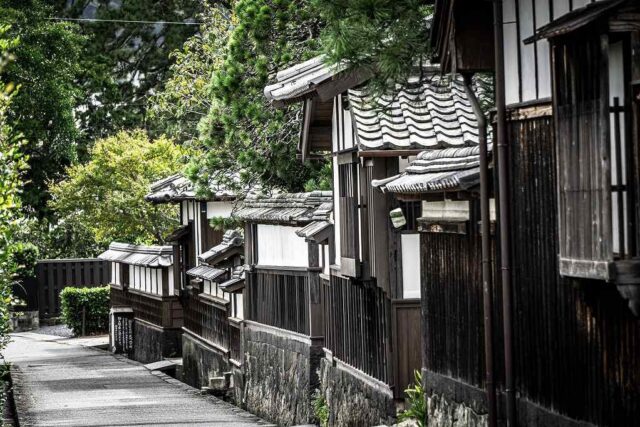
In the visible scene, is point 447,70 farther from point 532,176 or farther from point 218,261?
point 218,261

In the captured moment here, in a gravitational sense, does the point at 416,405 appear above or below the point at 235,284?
below

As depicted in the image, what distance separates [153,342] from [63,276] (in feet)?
44.2

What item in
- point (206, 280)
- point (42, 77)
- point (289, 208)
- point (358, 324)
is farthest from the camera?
point (42, 77)

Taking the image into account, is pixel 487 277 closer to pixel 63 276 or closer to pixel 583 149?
pixel 583 149

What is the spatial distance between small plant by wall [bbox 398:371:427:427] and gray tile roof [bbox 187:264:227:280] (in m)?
13.7

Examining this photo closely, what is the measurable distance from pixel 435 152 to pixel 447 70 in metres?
2.03

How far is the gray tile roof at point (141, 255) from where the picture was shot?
126ft

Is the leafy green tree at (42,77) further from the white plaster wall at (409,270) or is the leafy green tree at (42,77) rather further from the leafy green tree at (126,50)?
the white plaster wall at (409,270)

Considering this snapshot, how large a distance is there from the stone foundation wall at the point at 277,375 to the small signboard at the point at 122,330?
15722mm

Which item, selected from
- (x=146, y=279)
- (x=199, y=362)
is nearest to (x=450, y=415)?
(x=199, y=362)

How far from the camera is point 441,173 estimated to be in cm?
1370

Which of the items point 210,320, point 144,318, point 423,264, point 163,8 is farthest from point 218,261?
point 163,8

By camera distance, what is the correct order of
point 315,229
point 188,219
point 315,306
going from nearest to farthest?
point 315,229
point 315,306
point 188,219

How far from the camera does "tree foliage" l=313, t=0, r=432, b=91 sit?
12.9m
